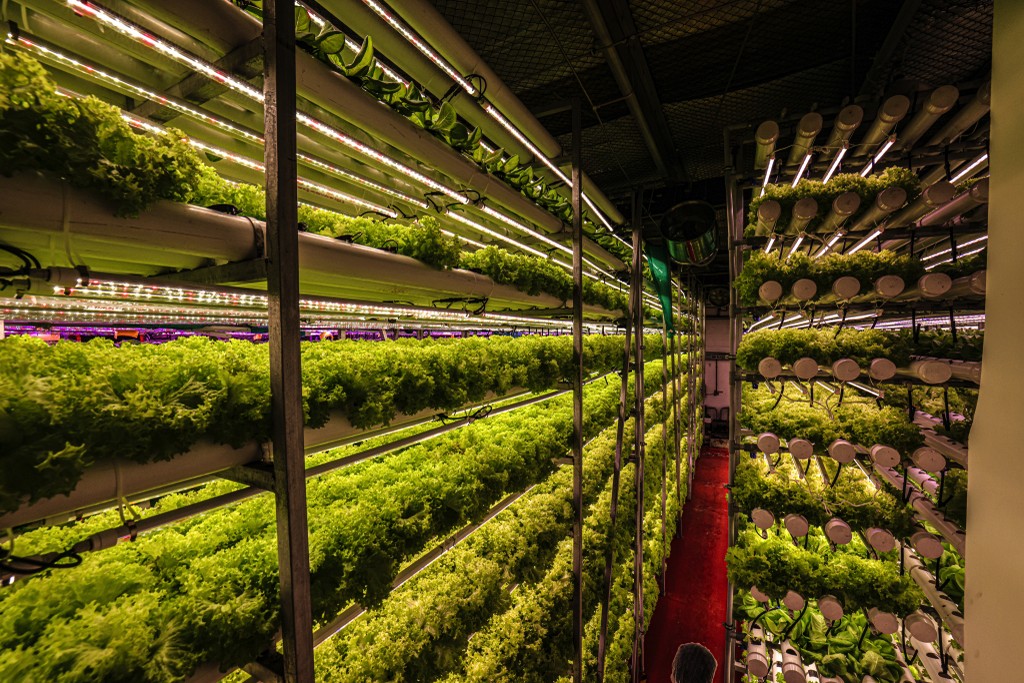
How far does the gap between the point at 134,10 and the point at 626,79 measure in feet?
10.3

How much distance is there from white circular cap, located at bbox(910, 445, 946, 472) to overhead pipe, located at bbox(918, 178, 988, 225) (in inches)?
61.4

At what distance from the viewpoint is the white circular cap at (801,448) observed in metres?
2.81

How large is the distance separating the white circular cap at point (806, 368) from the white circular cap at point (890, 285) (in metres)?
0.62

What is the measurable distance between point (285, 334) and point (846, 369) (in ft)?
11.0

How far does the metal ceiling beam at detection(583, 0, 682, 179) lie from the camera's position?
2.64 meters

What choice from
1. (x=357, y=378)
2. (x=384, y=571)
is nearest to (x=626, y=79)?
(x=357, y=378)

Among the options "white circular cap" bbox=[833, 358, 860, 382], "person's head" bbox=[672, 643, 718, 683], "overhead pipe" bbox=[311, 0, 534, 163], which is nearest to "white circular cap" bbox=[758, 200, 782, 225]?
"white circular cap" bbox=[833, 358, 860, 382]

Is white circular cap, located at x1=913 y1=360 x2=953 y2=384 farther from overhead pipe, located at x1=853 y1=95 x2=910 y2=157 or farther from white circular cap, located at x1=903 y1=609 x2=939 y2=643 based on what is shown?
white circular cap, located at x1=903 y1=609 x2=939 y2=643

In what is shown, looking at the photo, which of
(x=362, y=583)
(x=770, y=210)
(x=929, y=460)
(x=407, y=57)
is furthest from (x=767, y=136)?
(x=362, y=583)

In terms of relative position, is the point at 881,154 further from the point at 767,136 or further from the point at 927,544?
the point at 927,544

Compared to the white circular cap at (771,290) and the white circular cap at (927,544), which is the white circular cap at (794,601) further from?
the white circular cap at (771,290)

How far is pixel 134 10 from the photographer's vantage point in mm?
1286

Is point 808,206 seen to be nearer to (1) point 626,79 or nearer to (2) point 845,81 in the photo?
(1) point 626,79

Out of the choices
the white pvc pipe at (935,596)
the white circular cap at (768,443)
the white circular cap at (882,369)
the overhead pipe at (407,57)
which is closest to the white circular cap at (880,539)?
the white pvc pipe at (935,596)
